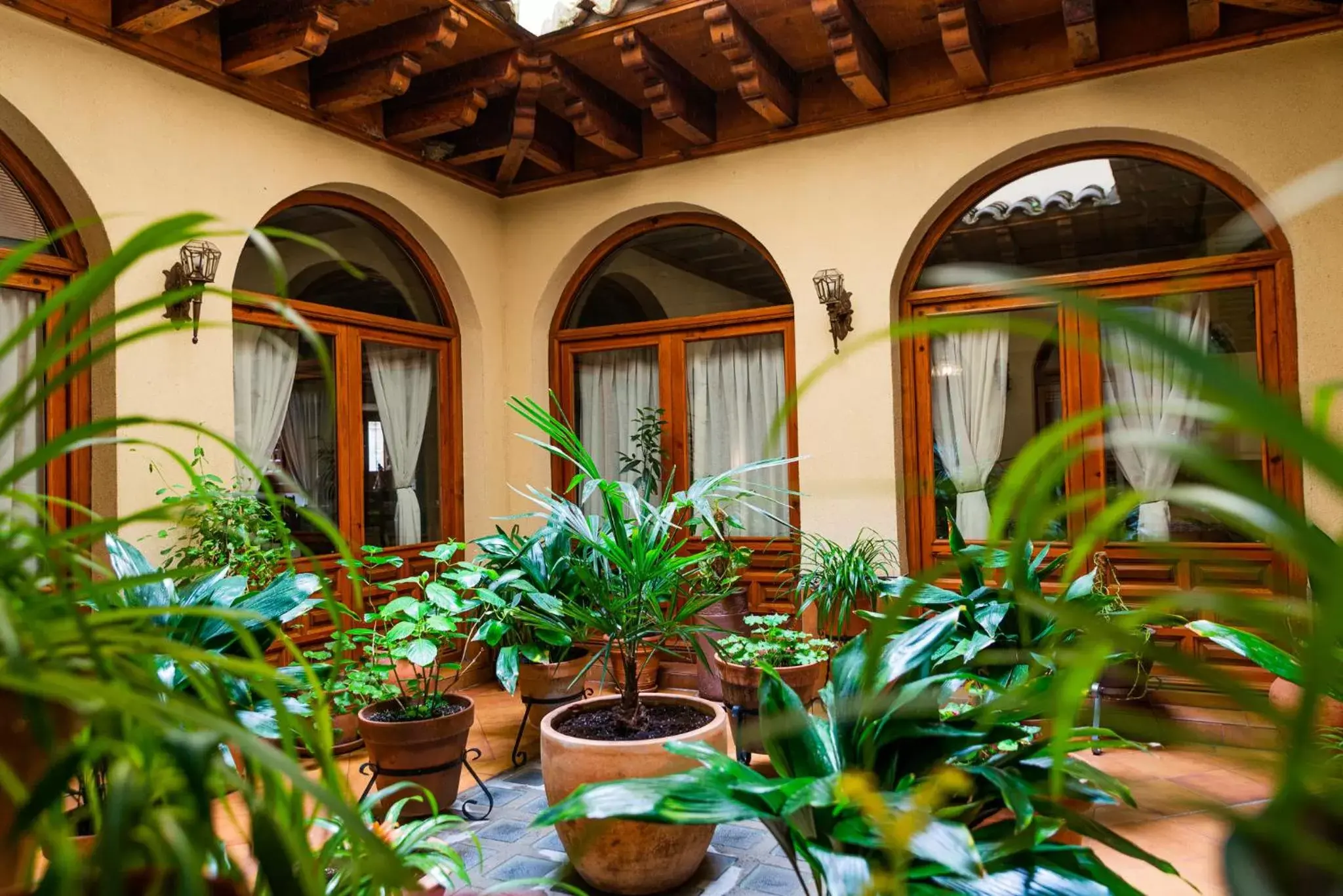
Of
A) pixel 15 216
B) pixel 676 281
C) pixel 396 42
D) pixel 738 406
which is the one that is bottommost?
pixel 738 406

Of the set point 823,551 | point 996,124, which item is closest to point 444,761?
point 823,551

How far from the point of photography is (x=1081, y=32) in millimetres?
3896

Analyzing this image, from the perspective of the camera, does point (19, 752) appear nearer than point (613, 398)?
Yes

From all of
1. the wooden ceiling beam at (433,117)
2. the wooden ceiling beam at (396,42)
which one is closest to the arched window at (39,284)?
the wooden ceiling beam at (396,42)

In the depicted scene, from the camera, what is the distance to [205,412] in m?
3.88

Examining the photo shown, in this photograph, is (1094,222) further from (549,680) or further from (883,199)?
(549,680)

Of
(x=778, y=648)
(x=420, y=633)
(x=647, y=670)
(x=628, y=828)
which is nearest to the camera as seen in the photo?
(x=628, y=828)

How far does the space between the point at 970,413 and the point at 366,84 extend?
3.55 metres

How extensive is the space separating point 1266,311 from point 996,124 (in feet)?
5.12

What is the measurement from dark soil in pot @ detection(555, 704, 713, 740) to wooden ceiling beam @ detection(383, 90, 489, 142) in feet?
11.0

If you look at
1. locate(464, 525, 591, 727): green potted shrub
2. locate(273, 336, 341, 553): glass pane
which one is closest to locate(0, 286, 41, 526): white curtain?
locate(273, 336, 341, 553): glass pane

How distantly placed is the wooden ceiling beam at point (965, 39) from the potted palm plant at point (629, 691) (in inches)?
111

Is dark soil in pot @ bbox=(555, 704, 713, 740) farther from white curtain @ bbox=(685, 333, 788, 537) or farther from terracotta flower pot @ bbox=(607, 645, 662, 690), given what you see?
white curtain @ bbox=(685, 333, 788, 537)

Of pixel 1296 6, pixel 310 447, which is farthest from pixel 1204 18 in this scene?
pixel 310 447
